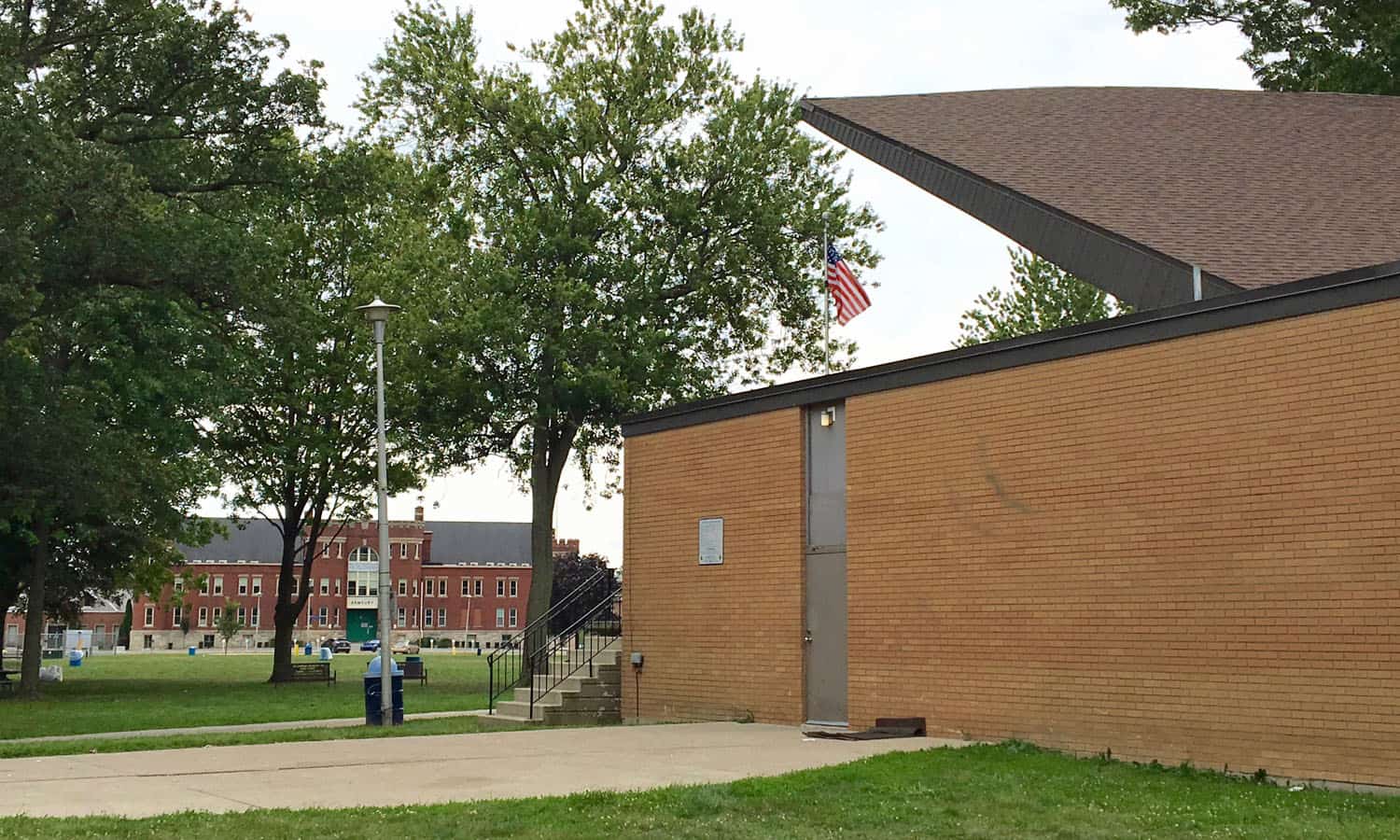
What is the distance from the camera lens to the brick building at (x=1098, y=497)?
11992 mm

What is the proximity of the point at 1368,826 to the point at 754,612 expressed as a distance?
9.90 metres

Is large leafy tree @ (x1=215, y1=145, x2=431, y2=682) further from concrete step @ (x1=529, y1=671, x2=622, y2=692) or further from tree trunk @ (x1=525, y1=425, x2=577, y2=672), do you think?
concrete step @ (x1=529, y1=671, x2=622, y2=692)

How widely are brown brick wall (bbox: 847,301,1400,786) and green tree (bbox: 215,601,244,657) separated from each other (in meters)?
107

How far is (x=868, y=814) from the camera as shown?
32.9ft

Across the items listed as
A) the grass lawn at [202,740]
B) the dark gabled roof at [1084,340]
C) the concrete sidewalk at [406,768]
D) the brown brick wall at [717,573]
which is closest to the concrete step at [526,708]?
the grass lawn at [202,740]

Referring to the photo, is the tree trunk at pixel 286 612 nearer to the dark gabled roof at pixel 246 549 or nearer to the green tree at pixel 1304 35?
the green tree at pixel 1304 35

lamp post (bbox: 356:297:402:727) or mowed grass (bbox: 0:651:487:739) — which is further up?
lamp post (bbox: 356:297:402:727)

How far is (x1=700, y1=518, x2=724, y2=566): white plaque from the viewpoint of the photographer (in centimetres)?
1923

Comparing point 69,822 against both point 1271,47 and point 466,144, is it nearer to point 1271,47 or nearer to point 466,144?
point 466,144

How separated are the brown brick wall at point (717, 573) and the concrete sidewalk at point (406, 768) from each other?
4.35 feet

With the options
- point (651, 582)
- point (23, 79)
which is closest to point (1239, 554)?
point (651, 582)

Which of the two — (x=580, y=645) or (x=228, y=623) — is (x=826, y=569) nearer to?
(x=580, y=645)

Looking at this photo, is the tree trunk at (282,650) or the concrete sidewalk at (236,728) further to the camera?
the tree trunk at (282,650)

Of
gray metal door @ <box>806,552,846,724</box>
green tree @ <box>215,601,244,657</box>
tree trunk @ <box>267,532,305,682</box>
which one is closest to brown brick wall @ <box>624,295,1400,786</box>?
gray metal door @ <box>806,552,846,724</box>
